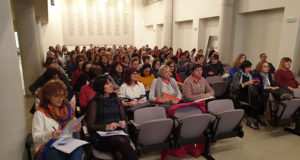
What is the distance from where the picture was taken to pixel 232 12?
26.7ft

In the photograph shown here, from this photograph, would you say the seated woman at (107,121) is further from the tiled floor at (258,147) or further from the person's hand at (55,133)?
the tiled floor at (258,147)

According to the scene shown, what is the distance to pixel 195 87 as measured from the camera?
12.6 feet

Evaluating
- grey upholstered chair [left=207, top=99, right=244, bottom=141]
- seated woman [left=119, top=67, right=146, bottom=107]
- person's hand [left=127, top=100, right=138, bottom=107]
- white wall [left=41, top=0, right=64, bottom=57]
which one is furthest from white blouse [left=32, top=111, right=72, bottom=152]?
white wall [left=41, top=0, right=64, bottom=57]

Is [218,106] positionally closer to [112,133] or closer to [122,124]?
[122,124]

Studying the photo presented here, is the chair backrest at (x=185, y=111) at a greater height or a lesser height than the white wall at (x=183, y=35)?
lesser

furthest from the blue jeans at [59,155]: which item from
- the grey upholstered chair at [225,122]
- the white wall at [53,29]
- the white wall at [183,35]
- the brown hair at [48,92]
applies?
the white wall at [53,29]

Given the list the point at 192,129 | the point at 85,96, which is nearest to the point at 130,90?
the point at 85,96

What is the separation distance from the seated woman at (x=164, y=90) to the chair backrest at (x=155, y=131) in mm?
908

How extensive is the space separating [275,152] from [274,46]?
16.2 ft

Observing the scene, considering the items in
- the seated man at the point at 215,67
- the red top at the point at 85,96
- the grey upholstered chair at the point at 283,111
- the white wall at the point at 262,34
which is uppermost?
the white wall at the point at 262,34

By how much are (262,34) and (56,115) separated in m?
7.67

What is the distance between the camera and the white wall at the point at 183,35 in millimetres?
11953

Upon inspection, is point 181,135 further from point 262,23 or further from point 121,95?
point 262,23

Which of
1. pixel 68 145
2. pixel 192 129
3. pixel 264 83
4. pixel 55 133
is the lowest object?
pixel 192 129
